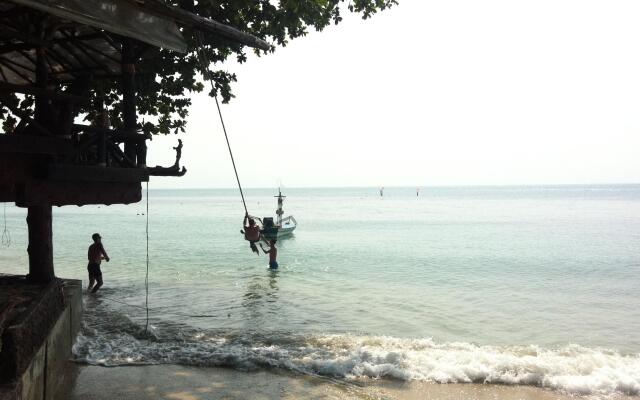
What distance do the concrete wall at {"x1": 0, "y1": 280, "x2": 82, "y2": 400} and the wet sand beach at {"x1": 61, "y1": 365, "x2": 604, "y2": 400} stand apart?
415 millimetres

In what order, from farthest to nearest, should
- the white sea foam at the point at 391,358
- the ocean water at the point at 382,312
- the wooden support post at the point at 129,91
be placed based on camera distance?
the ocean water at the point at 382,312, the white sea foam at the point at 391,358, the wooden support post at the point at 129,91

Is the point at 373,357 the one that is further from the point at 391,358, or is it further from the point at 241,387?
the point at 241,387

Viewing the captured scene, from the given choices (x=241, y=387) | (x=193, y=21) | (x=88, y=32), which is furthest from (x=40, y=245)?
(x=193, y=21)

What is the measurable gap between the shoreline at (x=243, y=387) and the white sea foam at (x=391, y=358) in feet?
0.99

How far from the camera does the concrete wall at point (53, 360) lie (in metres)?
5.20

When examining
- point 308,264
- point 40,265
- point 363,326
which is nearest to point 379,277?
point 308,264

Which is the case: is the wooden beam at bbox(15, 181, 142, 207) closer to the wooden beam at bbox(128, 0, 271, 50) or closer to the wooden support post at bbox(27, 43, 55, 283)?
the wooden support post at bbox(27, 43, 55, 283)

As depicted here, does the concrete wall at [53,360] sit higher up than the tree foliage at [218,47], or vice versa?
the tree foliage at [218,47]

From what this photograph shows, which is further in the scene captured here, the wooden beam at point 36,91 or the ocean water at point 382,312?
the ocean water at point 382,312

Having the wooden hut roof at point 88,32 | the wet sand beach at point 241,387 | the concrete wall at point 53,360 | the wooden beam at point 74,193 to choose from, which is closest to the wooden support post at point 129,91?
the wooden hut roof at point 88,32

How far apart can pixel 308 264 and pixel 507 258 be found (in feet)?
41.8

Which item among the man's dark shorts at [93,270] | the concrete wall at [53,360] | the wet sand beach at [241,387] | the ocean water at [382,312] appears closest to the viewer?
the concrete wall at [53,360]

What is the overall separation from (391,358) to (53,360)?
20.4ft

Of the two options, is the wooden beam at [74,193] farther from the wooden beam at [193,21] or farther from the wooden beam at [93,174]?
the wooden beam at [193,21]
